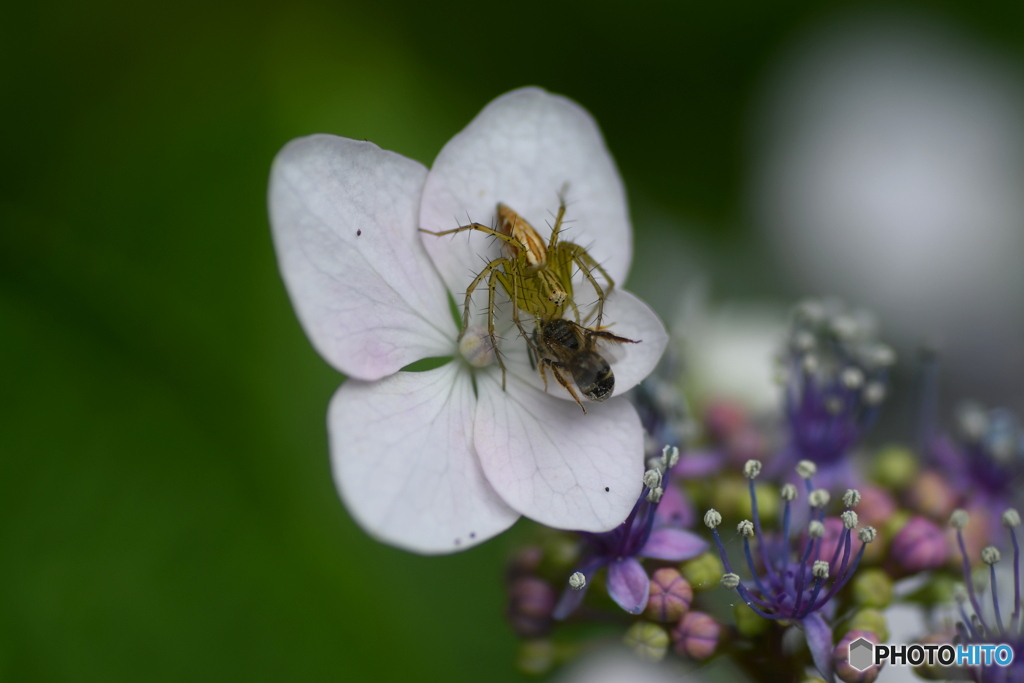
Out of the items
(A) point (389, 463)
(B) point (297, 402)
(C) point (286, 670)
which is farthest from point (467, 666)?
(A) point (389, 463)

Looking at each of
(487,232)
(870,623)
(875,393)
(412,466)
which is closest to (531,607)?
(412,466)

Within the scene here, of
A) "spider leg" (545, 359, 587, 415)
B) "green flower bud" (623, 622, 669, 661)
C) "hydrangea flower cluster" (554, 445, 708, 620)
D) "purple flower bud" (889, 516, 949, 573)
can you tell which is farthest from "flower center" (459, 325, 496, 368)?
"purple flower bud" (889, 516, 949, 573)

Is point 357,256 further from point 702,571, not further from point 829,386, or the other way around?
point 829,386

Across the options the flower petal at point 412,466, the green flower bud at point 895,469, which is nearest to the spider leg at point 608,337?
the flower petal at point 412,466

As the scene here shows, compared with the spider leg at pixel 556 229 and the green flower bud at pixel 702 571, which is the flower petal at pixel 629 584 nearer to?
the green flower bud at pixel 702 571

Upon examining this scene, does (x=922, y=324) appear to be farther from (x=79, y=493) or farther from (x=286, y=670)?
(x=79, y=493)

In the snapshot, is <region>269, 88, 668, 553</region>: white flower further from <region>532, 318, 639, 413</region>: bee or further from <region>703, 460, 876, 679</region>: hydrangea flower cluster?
<region>703, 460, 876, 679</region>: hydrangea flower cluster
